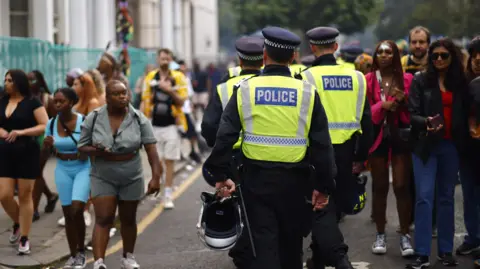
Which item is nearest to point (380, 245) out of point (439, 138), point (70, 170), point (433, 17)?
point (439, 138)

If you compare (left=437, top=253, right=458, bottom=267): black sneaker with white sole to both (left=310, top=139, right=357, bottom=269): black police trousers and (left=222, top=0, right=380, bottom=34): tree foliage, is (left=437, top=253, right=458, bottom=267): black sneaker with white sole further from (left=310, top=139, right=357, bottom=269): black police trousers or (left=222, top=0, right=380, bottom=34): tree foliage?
(left=222, top=0, right=380, bottom=34): tree foliage

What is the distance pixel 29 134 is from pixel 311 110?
13.4ft

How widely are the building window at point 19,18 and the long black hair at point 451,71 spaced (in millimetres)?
14205

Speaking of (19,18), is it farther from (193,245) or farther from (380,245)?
(380,245)

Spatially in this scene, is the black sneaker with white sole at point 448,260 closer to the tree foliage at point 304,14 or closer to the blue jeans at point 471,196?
the blue jeans at point 471,196

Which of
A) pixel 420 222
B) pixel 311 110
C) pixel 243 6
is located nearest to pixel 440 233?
pixel 420 222

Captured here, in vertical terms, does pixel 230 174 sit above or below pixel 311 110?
below

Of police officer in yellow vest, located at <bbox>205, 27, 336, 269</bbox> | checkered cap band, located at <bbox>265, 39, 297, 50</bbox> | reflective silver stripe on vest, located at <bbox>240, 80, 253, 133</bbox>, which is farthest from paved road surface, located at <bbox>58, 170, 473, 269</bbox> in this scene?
checkered cap band, located at <bbox>265, 39, 297, 50</bbox>

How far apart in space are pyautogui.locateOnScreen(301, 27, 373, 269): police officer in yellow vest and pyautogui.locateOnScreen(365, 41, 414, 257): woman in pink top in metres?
1.24

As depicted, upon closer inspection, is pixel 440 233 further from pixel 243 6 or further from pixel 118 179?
pixel 243 6

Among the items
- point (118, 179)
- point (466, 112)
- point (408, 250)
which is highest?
point (466, 112)

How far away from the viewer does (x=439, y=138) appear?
837 cm

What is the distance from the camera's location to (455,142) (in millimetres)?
8383

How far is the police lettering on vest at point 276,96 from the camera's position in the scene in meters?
6.30
